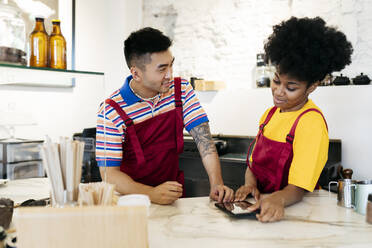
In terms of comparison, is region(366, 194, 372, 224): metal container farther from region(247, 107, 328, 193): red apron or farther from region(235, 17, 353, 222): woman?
region(247, 107, 328, 193): red apron

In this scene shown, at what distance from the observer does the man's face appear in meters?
1.69

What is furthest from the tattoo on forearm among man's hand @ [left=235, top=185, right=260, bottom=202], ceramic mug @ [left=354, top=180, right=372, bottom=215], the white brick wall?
the white brick wall

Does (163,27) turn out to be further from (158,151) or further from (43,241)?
(43,241)

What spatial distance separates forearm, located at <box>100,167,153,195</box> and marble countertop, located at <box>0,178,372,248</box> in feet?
0.47

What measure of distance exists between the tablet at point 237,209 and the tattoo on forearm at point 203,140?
488mm

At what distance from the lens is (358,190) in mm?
1271

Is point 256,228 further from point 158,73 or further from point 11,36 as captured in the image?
point 11,36

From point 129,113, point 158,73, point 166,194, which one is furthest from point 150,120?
point 166,194

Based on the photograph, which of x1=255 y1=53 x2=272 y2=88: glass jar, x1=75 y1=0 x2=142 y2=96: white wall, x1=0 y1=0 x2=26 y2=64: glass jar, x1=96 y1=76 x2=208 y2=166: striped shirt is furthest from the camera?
x1=75 y1=0 x2=142 y2=96: white wall

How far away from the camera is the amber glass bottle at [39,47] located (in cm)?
133

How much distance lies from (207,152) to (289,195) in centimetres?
55

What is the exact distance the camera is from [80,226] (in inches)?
30.4

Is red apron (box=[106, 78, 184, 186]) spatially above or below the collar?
below

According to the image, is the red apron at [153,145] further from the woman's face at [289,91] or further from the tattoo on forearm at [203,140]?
the woman's face at [289,91]
